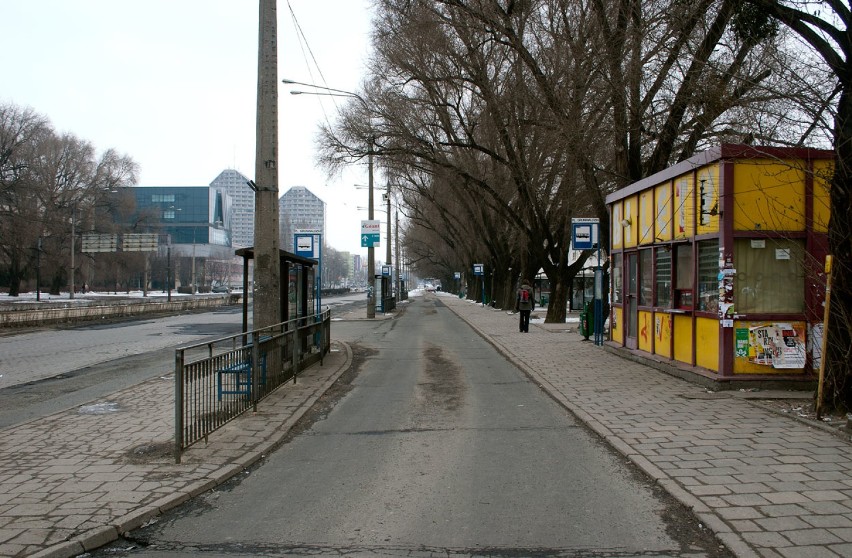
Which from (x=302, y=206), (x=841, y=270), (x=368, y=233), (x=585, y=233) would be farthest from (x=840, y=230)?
(x=302, y=206)

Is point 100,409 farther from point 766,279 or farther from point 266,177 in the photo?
point 766,279

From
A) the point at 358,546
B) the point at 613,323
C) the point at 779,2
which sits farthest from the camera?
the point at 613,323

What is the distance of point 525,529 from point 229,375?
4256 millimetres

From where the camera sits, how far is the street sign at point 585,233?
55.3ft

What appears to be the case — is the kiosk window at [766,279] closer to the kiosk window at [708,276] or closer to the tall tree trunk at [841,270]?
the kiosk window at [708,276]

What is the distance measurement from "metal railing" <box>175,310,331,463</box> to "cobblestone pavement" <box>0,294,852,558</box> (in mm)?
218

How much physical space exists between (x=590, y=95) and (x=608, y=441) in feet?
39.1

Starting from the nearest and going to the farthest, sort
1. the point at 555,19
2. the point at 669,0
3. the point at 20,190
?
the point at 669,0 → the point at 555,19 → the point at 20,190

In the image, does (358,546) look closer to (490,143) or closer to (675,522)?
(675,522)

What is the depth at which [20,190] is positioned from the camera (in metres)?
46.6

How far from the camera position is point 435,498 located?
529 cm

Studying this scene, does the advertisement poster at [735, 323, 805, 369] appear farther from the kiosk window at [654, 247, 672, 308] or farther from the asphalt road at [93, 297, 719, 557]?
the asphalt road at [93, 297, 719, 557]

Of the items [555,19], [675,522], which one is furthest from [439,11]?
[675,522]

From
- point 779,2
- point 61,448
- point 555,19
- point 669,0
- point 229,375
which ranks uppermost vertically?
point 555,19
